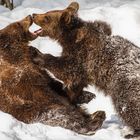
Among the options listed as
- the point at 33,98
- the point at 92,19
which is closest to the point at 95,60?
the point at 33,98

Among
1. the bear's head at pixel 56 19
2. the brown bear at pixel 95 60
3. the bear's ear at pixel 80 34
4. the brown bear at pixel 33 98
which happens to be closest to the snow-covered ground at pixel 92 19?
the brown bear at pixel 33 98

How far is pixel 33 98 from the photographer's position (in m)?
8.30

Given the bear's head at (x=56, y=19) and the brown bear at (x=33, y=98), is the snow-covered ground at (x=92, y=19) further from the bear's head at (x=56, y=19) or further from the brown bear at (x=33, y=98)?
the bear's head at (x=56, y=19)

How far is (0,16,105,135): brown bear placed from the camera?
8.15 meters

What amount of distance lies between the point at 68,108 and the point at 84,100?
0.74m

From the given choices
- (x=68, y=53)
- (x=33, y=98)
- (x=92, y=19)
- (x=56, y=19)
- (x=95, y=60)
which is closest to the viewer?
(x=33, y=98)

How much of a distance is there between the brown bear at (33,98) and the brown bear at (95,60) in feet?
0.75

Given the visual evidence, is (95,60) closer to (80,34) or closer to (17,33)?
(80,34)

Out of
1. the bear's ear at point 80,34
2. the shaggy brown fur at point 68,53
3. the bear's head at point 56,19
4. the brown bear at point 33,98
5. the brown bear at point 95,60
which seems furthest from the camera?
the bear's head at point 56,19

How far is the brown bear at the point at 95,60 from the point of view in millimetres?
8000

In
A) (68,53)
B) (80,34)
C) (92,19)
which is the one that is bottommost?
(92,19)

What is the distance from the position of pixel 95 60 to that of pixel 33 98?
1.02 metres

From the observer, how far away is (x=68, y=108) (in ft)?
27.1

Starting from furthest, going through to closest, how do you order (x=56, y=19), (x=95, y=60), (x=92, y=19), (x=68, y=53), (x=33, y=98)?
Result: 1. (x=92, y=19)
2. (x=56, y=19)
3. (x=68, y=53)
4. (x=95, y=60)
5. (x=33, y=98)
